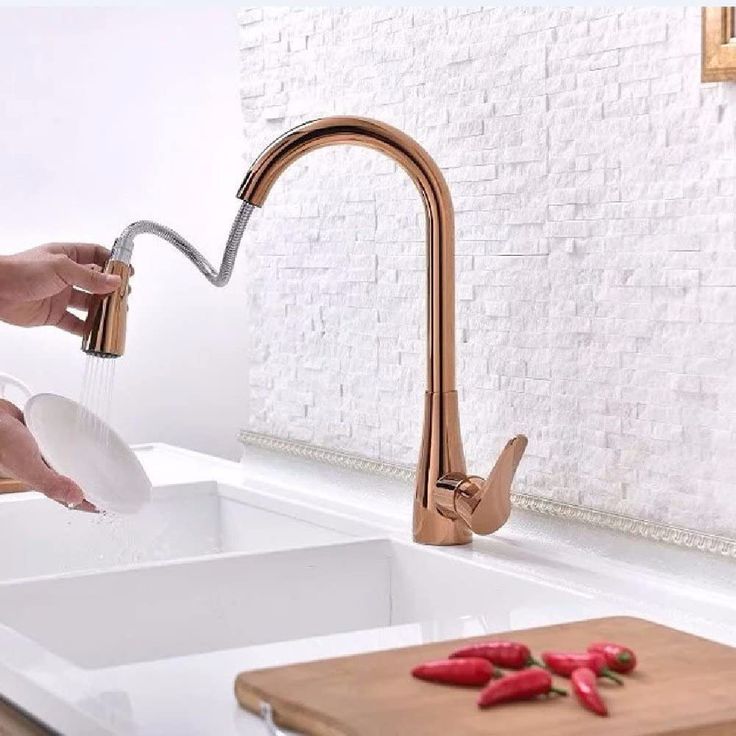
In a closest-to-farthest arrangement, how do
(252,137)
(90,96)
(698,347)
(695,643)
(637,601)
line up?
1. (695,643)
2. (637,601)
3. (698,347)
4. (252,137)
5. (90,96)

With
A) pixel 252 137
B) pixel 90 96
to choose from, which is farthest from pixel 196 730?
pixel 90 96

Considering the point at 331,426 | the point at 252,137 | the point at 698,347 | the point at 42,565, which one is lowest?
the point at 42,565

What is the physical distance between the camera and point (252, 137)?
2367 millimetres

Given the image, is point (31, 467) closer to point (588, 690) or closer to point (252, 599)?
point (252, 599)

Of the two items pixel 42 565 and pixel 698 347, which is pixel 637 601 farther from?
pixel 42 565

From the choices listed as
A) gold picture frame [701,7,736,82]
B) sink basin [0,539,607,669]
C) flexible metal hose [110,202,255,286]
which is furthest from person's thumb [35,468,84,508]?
gold picture frame [701,7,736,82]

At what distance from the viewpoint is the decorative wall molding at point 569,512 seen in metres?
1.54

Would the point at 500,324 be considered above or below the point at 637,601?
above

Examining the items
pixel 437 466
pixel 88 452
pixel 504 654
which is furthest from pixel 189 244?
pixel 504 654

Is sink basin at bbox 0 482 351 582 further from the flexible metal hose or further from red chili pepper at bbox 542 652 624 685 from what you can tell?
red chili pepper at bbox 542 652 624 685

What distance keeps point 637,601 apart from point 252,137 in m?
1.19

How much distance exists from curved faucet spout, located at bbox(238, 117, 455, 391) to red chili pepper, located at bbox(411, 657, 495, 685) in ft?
2.17

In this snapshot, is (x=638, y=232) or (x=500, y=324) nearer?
(x=638, y=232)

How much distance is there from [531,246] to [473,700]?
0.83m
